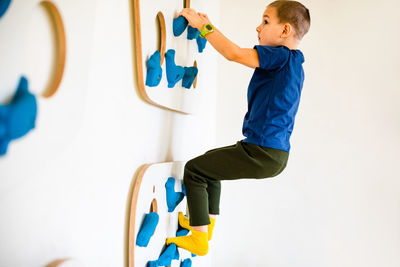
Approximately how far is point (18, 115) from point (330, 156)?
1.43 metres

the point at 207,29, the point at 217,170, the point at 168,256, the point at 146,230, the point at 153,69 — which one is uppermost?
the point at 207,29

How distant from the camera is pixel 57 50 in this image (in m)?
0.48

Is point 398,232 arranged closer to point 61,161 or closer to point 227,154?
point 227,154

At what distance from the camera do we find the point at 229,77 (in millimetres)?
1624

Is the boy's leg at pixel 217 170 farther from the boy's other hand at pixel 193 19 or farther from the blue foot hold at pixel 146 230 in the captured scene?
the boy's other hand at pixel 193 19

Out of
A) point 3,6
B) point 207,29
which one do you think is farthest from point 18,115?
point 207,29

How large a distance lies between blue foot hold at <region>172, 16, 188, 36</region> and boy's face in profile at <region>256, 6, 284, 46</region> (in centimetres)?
26

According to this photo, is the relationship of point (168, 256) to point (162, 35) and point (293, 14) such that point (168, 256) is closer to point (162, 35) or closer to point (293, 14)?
point (162, 35)

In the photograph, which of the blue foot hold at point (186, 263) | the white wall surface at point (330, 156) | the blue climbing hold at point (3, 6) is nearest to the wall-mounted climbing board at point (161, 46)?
the blue climbing hold at point (3, 6)

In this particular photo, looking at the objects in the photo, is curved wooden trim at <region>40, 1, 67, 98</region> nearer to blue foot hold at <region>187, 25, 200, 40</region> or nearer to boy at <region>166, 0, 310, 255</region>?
boy at <region>166, 0, 310, 255</region>

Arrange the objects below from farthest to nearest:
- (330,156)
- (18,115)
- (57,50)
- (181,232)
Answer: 1. (330,156)
2. (181,232)
3. (57,50)
4. (18,115)

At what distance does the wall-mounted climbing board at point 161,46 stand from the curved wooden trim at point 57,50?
0.76 ft

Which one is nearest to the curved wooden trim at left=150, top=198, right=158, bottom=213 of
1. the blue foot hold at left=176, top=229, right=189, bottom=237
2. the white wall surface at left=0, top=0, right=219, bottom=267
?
the white wall surface at left=0, top=0, right=219, bottom=267

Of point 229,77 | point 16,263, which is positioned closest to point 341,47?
point 229,77
